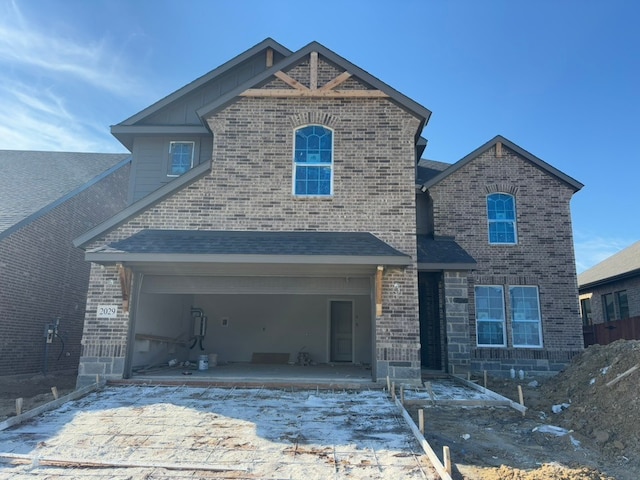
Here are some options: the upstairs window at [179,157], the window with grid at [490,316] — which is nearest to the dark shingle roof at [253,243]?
the upstairs window at [179,157]

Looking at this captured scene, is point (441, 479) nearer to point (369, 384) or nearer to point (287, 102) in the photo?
point (369, 384)

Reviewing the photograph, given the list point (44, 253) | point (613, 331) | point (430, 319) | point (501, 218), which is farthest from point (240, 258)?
point (613, 331)

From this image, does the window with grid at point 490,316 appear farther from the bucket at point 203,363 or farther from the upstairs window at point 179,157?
the upstairs window at point 179,157

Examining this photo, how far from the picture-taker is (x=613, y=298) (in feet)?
67.0

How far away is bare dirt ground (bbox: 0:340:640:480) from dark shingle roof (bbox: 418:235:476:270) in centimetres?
357

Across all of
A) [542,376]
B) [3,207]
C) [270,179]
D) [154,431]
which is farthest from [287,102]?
[542,376]

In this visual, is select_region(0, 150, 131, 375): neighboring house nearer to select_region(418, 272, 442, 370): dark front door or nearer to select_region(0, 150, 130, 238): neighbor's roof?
select_region(0, 150, 130, 238): neighbor's roof

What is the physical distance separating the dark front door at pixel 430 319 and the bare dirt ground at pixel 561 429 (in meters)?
3.37

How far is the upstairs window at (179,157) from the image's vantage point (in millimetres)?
14094

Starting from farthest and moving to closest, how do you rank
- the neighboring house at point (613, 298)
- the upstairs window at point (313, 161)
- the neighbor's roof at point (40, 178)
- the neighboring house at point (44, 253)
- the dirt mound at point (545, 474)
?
1. the neighboring house at point (613, 298)
2. the neighbor's roof at point (40, 178)
3. the neighboring house at point (44, 253)
4. the upstairs window at point (313, 161)
5. the dirt mound at point (545, 474)

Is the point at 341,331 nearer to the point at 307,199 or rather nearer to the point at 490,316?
the point at 490,316

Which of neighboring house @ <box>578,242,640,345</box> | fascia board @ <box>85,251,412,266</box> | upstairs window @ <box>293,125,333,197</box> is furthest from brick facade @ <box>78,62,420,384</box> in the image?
neighboring house @ <box>578,242,640,345</box>

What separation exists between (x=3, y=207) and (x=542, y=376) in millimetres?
15800

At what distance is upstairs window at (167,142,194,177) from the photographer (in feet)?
46.2
